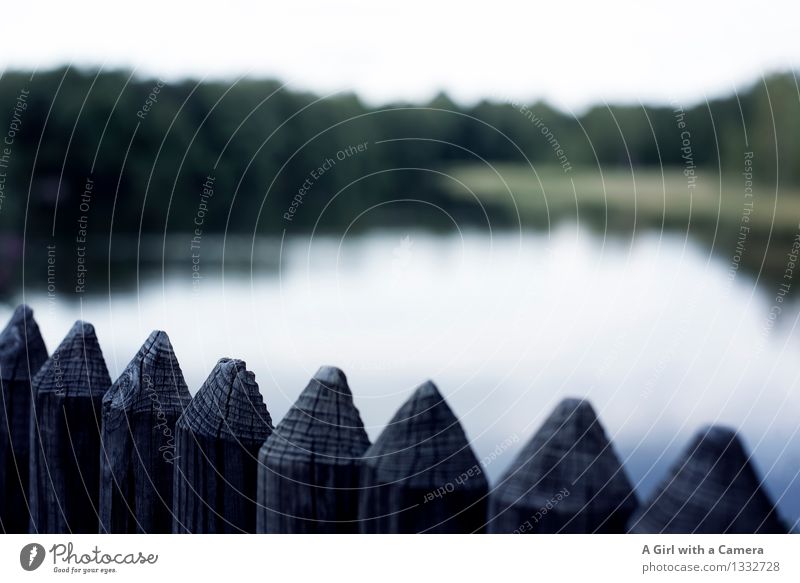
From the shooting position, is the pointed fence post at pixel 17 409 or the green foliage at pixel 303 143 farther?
the green foliage at pixel 303 143

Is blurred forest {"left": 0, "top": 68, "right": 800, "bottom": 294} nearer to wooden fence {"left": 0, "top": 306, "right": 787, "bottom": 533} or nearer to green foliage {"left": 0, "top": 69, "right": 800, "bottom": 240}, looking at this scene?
green foliage {"left": 0, "top": 69, "right": 800, "bottom": 240}

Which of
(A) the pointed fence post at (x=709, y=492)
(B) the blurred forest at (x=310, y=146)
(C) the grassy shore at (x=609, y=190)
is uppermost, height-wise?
(B) the blurred forest at (x=310, y=146)

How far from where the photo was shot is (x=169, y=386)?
1.41 meters

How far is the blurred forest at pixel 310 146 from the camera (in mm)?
2516

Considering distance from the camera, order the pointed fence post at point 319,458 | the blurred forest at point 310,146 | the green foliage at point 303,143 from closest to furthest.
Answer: the pointed fence post at point 319,458, the blurred forest at point 310,146, the green foliage at point 303,143

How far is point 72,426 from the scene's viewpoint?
1494 mm

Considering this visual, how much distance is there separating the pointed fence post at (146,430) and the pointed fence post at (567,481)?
572 mm

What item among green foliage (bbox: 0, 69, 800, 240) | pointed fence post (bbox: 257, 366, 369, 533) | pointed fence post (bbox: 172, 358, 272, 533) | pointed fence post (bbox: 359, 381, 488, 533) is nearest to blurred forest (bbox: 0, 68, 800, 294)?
green foliage (bbox: 0, 69, 800, 240)

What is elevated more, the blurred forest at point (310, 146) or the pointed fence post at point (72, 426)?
the blurred forest at point (310, 146)

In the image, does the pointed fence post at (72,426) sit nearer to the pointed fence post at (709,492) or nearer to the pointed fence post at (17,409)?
the pointed fence post at (17,409)

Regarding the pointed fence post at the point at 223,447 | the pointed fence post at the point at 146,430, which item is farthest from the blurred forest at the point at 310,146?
the pointed fence post at the point at 223,447

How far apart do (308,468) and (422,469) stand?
6.7 inches

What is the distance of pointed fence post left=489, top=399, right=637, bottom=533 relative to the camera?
1126 millimetres
